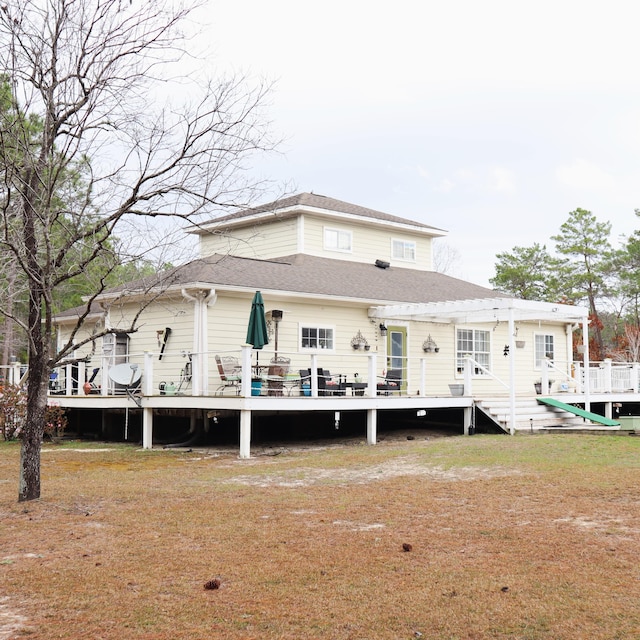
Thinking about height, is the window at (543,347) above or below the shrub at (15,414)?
above

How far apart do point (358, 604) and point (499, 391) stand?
60.8 feet

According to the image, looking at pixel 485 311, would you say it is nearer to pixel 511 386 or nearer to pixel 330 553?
pixel 511 386

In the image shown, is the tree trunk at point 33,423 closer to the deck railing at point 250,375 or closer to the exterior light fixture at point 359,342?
the deck railing at point 250,375

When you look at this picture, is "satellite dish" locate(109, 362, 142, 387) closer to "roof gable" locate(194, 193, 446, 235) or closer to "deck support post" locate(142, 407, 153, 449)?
"deck support post" locate(142, 407, 153, 449)

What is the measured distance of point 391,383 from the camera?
20500 mm

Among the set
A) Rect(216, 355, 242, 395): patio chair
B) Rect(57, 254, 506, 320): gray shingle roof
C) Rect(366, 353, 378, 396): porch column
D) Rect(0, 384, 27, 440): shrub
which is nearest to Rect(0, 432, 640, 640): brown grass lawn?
Rect(216, 355, 242, 395): patio chair

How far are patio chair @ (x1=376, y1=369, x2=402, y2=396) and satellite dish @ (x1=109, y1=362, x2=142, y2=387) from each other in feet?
18.0

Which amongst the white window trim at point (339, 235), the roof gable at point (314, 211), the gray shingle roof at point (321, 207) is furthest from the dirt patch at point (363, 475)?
the white window trim at point (339, 235)

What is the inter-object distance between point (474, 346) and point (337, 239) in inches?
209

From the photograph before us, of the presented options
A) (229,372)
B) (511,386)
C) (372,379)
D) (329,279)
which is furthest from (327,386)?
(511,386)

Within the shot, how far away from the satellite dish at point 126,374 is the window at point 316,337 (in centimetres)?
397

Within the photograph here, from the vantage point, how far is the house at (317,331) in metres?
16.9

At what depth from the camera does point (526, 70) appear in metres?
16.3

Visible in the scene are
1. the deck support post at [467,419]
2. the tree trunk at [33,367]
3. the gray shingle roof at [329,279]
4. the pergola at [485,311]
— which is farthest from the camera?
the deck support post at [467,419]
